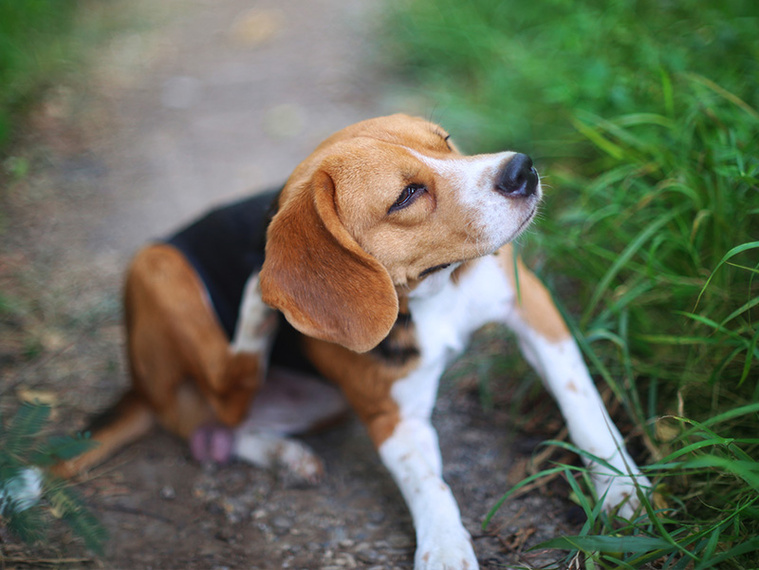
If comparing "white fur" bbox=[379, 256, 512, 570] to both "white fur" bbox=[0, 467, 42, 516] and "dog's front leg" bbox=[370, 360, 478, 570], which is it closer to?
"dog's front leg" bbox=[370, 360, 478, 570]

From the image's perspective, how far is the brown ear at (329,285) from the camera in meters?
2.02

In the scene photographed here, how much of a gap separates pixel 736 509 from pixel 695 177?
151cm

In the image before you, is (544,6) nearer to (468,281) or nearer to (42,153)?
(468,281)

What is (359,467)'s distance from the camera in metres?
2.86

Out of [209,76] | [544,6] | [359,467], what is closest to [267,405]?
[359,467]

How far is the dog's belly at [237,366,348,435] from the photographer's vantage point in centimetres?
309

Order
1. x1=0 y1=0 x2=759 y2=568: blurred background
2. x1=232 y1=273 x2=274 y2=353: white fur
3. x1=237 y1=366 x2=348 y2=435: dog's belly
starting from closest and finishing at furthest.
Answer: x1=0 y1=0 x2=759 y2=568: blurred background < x1=232 y1=273 x2=274 y2=353: white fur < x1=237 y1=366 x2=348 y2=435: dog's belly

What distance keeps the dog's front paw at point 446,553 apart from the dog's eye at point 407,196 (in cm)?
107

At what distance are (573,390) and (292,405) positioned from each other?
1.41 m

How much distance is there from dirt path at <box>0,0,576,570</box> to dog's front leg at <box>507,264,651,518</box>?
0.28 metres

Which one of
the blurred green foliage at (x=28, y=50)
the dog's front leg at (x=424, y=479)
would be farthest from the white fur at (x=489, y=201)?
the blurred green foliage at (x=28, y=50)

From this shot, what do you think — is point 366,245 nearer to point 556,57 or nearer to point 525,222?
point 525,222

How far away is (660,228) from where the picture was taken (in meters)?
2.89

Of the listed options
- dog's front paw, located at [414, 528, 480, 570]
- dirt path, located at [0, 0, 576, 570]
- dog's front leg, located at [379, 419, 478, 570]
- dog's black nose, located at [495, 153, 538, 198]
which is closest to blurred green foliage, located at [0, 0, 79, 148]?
dirt path, located at [0, 0, 576, 570]
